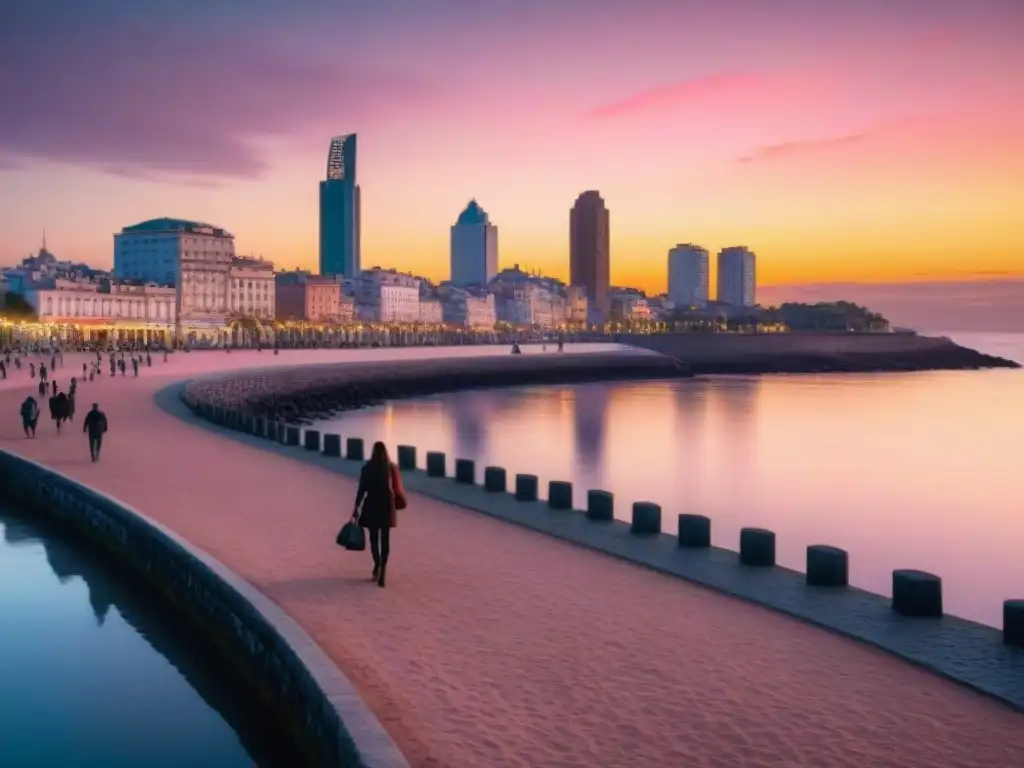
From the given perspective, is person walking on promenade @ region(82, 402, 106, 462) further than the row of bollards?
Yes

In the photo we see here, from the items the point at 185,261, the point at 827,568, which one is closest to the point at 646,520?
the point at 827,568

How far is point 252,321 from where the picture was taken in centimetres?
17638

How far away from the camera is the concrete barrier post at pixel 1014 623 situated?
9641 mm

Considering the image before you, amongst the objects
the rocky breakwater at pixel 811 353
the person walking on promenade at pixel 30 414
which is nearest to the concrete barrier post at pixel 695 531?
the person walking on promenade at pixel 30 414

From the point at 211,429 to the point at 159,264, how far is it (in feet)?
566

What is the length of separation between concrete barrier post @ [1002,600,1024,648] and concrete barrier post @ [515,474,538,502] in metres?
9.11

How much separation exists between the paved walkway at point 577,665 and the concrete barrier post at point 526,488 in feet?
8.26

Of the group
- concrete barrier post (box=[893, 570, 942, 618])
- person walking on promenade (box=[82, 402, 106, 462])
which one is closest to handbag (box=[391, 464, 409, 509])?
concrete barrier post (box=[893, 570, 942, 618])

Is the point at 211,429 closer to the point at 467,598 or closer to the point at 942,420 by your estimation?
the point at 467,598

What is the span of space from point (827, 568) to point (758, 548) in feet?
3.76

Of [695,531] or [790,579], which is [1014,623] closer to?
[790,579]

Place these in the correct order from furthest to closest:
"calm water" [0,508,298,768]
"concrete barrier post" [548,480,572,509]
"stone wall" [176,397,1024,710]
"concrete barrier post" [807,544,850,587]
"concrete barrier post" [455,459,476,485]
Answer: "concrete barrier post" [455,459,476,485] → "concrete barrier post" [548,480,572,509] → "concrete barrier post" [807,544,850,587] → "stone wall" [176,397,1024,710] → "calm water" [0,508,298,768]

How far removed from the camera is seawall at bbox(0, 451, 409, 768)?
688 cm

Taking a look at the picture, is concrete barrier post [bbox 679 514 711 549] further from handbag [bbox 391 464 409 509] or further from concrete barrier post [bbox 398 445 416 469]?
concrete barrier post [bbox 398 445 416 469]
